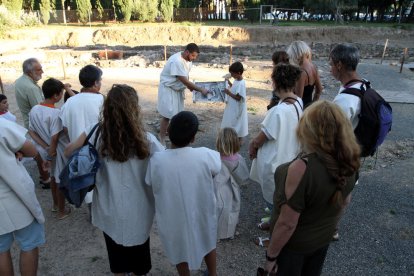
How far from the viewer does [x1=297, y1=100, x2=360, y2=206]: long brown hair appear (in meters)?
1.78

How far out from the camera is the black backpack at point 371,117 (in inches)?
119

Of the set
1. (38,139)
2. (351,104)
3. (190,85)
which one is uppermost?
(351,104)

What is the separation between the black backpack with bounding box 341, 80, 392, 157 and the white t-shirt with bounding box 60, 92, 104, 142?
2.51m

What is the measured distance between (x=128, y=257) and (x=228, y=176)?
4.20ft

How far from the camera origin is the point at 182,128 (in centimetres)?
240

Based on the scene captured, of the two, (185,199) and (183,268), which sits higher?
(185,199)

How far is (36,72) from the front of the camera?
451cm

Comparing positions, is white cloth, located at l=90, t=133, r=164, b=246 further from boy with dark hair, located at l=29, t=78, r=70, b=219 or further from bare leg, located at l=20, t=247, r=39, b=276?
boy with dark hair, located at l=29, t=78, r=70, b=219

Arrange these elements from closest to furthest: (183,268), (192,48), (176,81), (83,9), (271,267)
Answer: (271,267) < (183,268) < (192,48) < (176,81) < (83,9)

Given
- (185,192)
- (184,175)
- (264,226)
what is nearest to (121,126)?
(184,175)

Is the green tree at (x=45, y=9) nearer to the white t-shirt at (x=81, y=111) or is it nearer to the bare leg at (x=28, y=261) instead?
the white t-shirt at (x=81, y=111)

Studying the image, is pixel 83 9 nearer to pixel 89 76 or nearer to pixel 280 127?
pixel 89 76

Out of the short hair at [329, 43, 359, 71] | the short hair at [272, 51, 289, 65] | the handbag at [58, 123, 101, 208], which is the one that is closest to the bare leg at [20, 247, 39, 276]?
the handbag at [58, 123, 101, 208]

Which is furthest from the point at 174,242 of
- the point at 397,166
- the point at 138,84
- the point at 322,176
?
the point at 138,84
